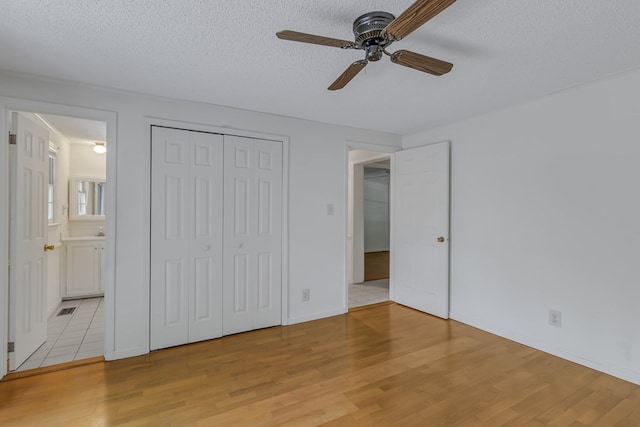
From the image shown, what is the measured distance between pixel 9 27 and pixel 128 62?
1.92 feet

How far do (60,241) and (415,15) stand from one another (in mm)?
4892

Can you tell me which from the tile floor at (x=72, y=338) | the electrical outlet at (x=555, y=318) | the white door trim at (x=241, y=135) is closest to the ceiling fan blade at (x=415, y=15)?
the white door trim at (x=241, y=135)

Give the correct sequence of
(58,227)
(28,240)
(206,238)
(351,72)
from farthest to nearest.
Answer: (58,227)
(206,238)
(28,240)
(351,72)

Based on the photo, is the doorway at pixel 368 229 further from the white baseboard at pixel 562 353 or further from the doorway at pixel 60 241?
the doorway at pixel 60 241

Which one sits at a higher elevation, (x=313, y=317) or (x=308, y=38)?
(x=308, y=38)

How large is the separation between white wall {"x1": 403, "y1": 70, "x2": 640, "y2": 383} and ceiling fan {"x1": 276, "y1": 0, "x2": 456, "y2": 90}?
1629 millimetres

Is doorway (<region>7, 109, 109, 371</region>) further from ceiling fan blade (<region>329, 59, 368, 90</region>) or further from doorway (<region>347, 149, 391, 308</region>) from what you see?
doorway (<region>347, 149, 391, 308</region>)

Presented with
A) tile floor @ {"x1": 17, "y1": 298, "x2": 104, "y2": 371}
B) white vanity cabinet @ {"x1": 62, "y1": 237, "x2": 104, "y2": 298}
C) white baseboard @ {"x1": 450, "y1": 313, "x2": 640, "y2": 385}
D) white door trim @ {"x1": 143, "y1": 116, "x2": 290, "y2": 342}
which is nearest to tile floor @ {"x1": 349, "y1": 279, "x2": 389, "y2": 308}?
white door trim @ {"x1": 143, "y1": 116, "x2": 290, "y2": 342}

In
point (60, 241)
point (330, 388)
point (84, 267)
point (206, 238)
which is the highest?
point (206, 238)

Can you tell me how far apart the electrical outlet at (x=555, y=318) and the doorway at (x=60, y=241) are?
3850 millimetres

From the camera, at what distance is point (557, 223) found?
2.73m

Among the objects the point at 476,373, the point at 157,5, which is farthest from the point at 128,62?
the point at 476,373

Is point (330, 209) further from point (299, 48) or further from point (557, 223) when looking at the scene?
point (557, 223)

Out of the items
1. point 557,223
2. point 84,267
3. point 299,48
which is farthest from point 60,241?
point 557,223
